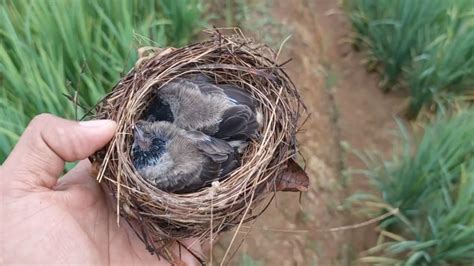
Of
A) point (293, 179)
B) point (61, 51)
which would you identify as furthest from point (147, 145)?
point (61, 51)

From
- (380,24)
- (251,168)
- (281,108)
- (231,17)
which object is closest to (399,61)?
(380,24)

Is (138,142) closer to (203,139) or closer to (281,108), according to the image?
(203,139)

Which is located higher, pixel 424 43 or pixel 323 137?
pixel 424 43

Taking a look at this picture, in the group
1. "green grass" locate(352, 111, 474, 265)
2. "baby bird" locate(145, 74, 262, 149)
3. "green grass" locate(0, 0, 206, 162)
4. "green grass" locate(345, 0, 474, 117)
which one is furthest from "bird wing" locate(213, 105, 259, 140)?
"green grass" locate(345, 0, 474, 117)

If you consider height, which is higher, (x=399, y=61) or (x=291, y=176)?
(x=291, y=176)

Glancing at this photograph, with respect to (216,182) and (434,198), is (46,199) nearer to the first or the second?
(216,182)

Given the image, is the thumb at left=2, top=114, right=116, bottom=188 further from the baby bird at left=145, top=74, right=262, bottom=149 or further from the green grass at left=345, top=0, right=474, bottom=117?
the green grass at left=345, top=0, right=474, bottom=117

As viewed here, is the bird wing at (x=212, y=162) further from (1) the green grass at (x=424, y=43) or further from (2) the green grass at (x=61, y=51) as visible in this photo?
(1) the green grass at (x=424, y=43)
